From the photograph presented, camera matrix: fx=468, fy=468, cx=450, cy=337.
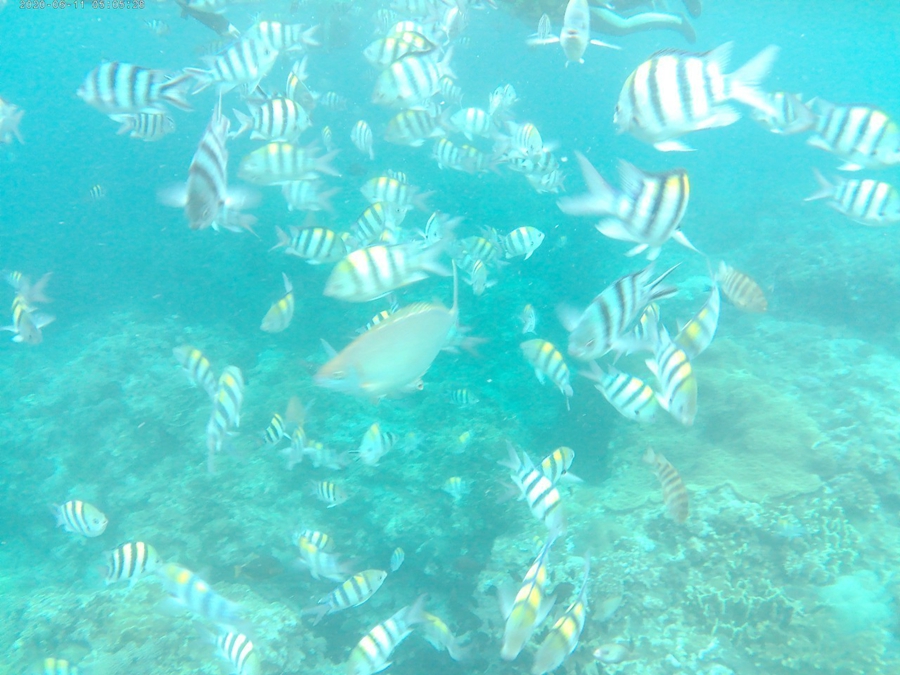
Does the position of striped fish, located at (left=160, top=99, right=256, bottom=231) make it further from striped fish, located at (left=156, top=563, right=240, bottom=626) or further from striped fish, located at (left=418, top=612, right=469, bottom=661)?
striped fish, located at (left=418, top=612, right=469, bottom=661)

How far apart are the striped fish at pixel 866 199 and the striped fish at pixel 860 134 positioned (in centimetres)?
33

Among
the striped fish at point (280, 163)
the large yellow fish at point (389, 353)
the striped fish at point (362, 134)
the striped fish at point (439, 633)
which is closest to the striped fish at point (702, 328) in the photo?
the large yellow fish at point (389, 353)

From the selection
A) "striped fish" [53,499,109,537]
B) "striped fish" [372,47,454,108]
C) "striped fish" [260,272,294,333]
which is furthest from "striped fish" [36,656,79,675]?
"striped fish" [372,47,454,108]

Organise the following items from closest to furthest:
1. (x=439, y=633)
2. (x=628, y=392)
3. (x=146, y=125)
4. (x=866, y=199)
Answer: (x=628, y=392) < (x=439, y=633) < (x=866, y=199) < (x=146, y=125)

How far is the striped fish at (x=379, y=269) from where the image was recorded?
3.30m

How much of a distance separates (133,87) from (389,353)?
328 centimetres

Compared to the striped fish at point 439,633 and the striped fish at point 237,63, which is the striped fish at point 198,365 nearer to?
the striped fish at point 237,63

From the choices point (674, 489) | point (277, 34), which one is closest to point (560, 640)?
point (674, 489)

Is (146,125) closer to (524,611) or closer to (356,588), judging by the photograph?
(356,588)

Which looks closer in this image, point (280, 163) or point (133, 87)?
point (133, 87)

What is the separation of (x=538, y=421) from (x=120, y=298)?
10.1 meters

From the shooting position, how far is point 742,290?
462cm

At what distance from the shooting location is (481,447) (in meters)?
6.48

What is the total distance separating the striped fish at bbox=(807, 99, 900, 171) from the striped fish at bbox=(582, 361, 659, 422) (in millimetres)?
3082
